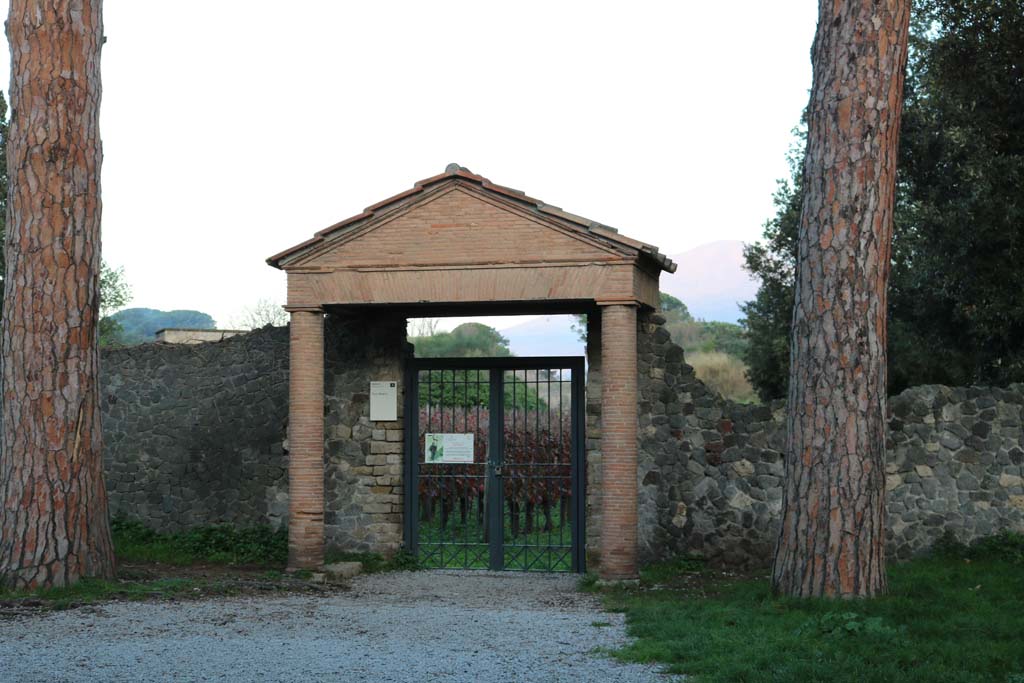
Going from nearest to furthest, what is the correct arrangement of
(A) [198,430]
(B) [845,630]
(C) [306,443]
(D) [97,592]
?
(B) [845,630] < (D) [97,592] < (C) [306,443] < (A) [198,430]

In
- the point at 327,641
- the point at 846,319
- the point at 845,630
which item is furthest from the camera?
the point at 846,319

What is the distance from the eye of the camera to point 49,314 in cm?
1000

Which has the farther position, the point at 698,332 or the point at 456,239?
the point at 698,332

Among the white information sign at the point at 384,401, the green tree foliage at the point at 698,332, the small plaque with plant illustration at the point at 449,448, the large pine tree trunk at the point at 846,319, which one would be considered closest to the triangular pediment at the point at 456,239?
the white information sign at the point at 384,401

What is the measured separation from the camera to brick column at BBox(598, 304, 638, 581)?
1097 cm

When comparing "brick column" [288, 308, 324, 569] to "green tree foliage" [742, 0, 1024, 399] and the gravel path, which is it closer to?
the gravel path

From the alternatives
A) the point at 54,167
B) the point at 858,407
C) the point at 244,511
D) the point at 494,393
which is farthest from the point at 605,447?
the point at 54,167

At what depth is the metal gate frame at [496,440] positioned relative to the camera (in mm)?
12453

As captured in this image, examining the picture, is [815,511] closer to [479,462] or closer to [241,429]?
[479,462]

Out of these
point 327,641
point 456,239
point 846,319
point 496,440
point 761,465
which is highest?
point 456,239

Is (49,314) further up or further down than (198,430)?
further up

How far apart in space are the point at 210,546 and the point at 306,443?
2.43 meters

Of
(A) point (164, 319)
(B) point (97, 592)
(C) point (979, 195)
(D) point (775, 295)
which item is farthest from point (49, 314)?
(A) point (164, 319)

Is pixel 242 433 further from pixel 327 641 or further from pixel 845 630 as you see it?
pixel 845 630
